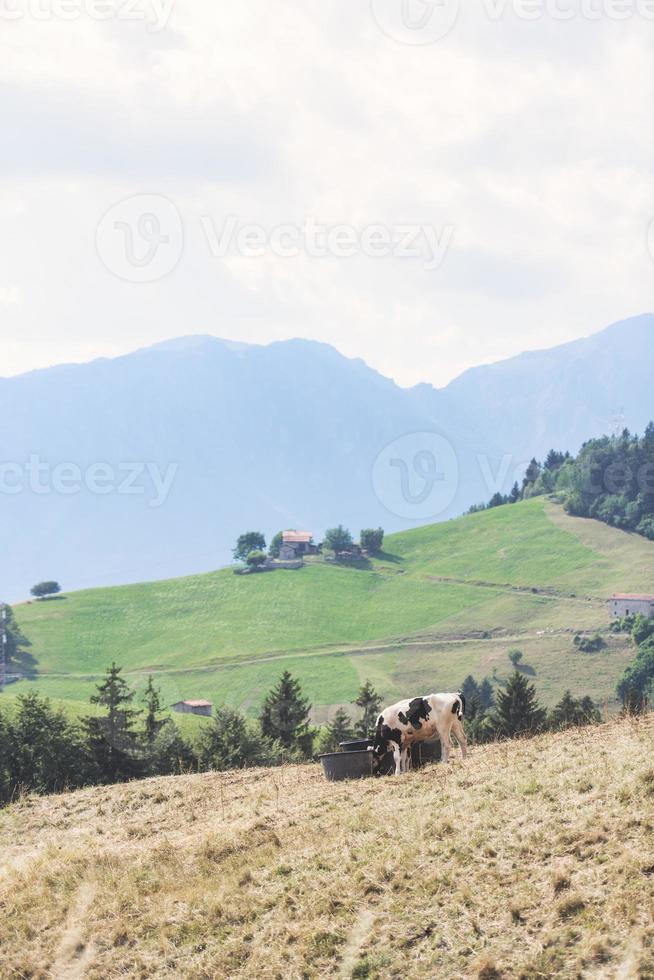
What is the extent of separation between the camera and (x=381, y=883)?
823 inches

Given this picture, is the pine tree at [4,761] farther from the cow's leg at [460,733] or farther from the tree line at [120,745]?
the cow's leg at [460,733]

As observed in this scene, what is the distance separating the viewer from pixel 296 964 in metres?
19.5

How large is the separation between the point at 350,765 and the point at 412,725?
1928 millimetres

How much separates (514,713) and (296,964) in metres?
60.3

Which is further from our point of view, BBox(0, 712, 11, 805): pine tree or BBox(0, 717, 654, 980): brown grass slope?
BBox(0, 712, 11, 805): pine tree

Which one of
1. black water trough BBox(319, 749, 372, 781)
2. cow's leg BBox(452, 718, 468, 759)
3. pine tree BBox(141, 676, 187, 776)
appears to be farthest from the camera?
pine tree BBox(141, 676, 187, 776)

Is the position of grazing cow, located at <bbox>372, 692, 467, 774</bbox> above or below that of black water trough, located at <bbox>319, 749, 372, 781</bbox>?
above

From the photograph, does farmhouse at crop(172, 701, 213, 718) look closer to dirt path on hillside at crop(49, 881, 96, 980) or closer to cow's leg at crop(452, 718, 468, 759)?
cow's leg at crop(452, 718, 468, 759)

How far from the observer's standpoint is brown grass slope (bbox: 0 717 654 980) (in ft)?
60.6

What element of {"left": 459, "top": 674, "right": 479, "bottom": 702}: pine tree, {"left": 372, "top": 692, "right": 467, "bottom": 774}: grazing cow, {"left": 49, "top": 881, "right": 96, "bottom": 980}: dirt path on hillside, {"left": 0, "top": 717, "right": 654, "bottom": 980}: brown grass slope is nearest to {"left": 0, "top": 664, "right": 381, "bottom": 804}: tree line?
{"left": 372, "top": 692, "right": 467, "bottom": 774}: grazing cow

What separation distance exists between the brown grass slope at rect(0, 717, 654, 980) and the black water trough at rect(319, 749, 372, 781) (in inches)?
45.3

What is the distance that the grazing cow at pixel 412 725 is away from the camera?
2912 centimetres

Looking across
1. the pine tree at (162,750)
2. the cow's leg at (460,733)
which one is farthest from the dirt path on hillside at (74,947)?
the pine tree at (162,750)

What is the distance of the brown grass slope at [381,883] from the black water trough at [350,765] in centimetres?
115
